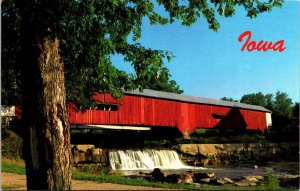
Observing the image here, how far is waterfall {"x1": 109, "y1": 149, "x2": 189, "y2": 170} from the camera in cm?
2394

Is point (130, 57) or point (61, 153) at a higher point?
point (130, 57)

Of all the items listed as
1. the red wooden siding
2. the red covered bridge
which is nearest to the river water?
the red covered bridge

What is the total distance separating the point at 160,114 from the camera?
3494cm

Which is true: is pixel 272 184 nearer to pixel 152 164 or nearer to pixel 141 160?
pixel 141 160

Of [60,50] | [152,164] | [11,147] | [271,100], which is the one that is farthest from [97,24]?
[271,100]

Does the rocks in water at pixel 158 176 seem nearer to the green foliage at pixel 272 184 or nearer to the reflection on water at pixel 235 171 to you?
the reflection on water at pixel 235 171

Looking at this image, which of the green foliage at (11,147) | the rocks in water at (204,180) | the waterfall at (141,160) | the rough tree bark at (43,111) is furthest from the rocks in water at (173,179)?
the rough tree bark at (43,111)

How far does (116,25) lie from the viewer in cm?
785

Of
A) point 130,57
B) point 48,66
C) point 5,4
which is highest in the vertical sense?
point 5,4

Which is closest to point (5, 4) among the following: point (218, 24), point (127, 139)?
point (218, 24)

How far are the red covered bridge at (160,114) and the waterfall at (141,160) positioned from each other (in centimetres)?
445

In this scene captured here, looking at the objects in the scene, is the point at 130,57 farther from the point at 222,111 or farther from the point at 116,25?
the point at 222,111

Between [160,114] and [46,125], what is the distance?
29.9m

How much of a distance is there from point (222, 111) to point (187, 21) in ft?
112
